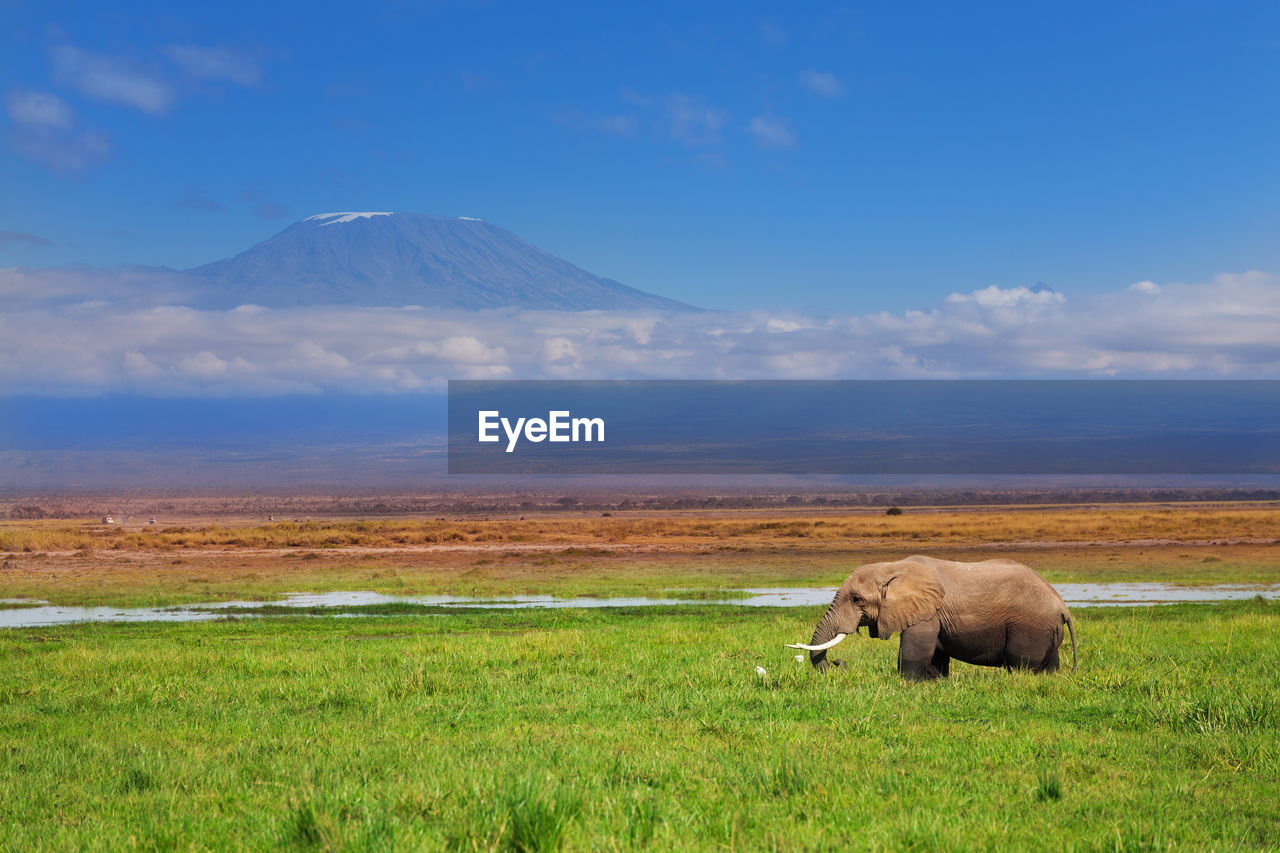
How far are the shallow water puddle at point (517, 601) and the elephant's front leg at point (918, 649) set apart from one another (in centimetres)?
1874

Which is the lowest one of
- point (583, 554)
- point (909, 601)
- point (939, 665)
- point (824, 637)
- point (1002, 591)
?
point (583, 554)

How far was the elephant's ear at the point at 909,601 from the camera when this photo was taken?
14547 mm

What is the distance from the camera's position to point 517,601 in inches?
1463

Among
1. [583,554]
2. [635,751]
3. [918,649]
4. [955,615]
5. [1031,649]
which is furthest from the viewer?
[583,554]

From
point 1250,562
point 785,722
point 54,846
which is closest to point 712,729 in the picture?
point 785,722

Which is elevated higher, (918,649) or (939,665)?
(918,649)

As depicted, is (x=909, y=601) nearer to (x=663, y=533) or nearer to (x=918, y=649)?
(x=918, y=649)

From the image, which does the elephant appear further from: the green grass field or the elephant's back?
the green grass field

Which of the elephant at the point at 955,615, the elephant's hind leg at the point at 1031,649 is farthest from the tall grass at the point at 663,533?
the elephant's hind leg at the point at 1031,649

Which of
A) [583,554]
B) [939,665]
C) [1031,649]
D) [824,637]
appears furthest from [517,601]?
[1031,649]

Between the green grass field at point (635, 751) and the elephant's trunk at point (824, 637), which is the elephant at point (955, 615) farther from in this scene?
the green grass field at point (635, 751)

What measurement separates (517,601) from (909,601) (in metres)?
24.1

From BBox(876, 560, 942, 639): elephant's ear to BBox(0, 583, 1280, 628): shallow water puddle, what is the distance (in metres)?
18.9

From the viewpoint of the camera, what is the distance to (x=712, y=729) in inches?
438
